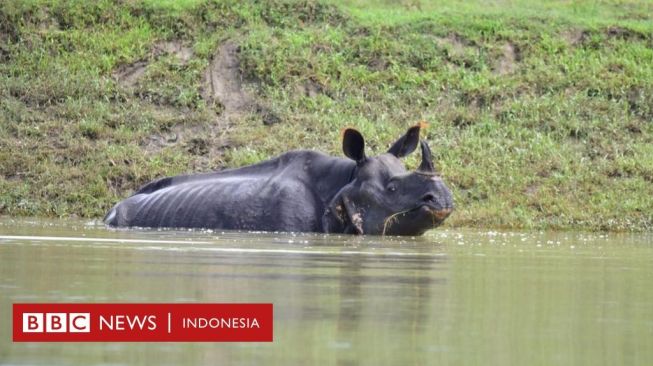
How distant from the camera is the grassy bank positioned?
1758 centimetres

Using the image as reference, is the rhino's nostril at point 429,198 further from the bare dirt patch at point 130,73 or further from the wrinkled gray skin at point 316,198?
the bare dirt patch at point 130,73

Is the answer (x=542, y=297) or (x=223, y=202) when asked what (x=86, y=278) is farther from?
(x=223, y=202)

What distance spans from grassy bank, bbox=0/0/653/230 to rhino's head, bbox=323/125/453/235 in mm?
3393

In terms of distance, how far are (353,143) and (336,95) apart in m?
8.52

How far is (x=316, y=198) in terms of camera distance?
12.9 meters

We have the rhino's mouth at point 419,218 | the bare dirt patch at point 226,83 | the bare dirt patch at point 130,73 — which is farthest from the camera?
the bare dirt patch at point 130,73

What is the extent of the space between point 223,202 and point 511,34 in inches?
427

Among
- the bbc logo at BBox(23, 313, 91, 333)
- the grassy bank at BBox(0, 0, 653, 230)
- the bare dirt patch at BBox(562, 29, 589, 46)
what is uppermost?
the bbc logo at BBox(23, 313, 91, 333)

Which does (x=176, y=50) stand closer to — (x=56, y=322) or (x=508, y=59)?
(x=508, y=59)

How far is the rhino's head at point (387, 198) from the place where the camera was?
39.3ft

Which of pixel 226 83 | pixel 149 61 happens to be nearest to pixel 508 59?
pixel 226 83

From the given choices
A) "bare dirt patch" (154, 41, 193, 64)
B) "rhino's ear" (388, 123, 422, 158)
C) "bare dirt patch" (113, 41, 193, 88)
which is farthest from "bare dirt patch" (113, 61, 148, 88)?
"rhino's ear" (388, 123, 422, 158)

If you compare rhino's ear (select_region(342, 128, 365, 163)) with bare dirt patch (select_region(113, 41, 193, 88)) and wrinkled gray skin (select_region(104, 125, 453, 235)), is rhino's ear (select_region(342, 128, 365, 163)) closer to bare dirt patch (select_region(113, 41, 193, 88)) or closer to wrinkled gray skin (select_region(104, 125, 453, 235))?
wrinkled gray skin (select_region(104, 125, 453, 235))

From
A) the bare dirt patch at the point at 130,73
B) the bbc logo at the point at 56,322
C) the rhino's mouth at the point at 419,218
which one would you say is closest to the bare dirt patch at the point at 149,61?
the bare dirt patch at the point at 130,73
